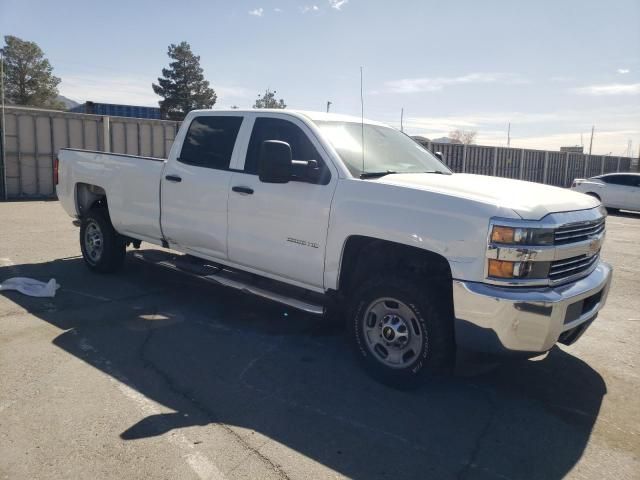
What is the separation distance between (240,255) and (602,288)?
A: 3002 millimetres

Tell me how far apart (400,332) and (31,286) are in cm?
434

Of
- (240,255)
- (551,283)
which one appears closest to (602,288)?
(551,283)

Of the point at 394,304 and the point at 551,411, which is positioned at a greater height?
the point at 394,304

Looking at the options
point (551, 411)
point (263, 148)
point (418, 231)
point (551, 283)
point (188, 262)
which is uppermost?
point (263, 148)

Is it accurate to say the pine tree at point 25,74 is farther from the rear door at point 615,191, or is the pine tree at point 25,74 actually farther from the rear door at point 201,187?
the rear door at point 201,187

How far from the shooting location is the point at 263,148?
4.25 meters

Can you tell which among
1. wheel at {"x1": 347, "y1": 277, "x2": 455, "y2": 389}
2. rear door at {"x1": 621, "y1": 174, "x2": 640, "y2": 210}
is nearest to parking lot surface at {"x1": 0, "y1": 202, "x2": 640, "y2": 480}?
wheel at {"x1": 347, "y1": 277, "x2": 455, "y2": 389}

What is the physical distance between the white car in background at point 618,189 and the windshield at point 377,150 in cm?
1533

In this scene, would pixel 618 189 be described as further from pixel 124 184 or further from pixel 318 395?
pixel 318 395

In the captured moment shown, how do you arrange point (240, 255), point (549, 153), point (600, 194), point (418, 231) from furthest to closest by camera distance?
1. point (549, 153)
2. point (600, 194)
3. point (240, 255)
4. point (418, 231)

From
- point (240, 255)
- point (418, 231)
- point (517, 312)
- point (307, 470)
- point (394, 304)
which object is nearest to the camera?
point (307, 470)

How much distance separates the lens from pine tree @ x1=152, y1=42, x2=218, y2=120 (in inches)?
2564

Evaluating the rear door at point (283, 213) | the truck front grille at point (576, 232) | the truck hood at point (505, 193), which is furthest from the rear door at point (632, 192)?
the rear door at point (283, 213)

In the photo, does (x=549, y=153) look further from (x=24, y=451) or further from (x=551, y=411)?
(x=24, y=451)
